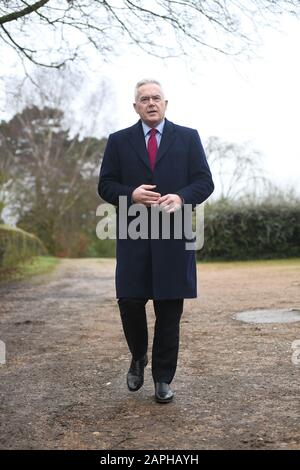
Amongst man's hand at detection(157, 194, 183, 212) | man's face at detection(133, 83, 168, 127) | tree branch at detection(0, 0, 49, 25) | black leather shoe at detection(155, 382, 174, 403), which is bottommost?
black leather shoe at detection(155, 382, 174, 403)

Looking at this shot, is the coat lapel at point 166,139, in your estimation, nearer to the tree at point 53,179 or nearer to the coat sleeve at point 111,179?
the coat sleeve at point 111,179

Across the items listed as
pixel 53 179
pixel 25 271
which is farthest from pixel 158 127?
pixel 53 179

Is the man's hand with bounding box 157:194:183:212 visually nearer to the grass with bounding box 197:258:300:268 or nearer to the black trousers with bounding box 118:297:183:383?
the black trousers with bounding box 118:297:183:383

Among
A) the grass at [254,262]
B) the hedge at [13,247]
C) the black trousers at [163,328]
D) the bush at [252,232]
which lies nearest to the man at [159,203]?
the black trousers at [163,328]

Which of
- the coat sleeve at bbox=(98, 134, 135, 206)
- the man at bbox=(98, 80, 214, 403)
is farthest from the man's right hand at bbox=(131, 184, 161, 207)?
the coat sleeve at bbox=(98, 134, 135, 206)

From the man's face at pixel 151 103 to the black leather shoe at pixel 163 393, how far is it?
1.57m

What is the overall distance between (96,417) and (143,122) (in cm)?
178

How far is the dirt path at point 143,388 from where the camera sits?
10.5 feet

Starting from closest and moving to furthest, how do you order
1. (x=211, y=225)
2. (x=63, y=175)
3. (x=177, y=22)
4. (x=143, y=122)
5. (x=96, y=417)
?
(x=96, y=417), (x=143, y=122), (x=177, y=22), (x=211, y=225), (x=63, y=175)

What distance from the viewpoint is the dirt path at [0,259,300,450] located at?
3.19 m

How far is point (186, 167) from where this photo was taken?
157 inches

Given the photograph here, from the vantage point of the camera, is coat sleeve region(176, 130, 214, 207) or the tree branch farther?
the tree branch
